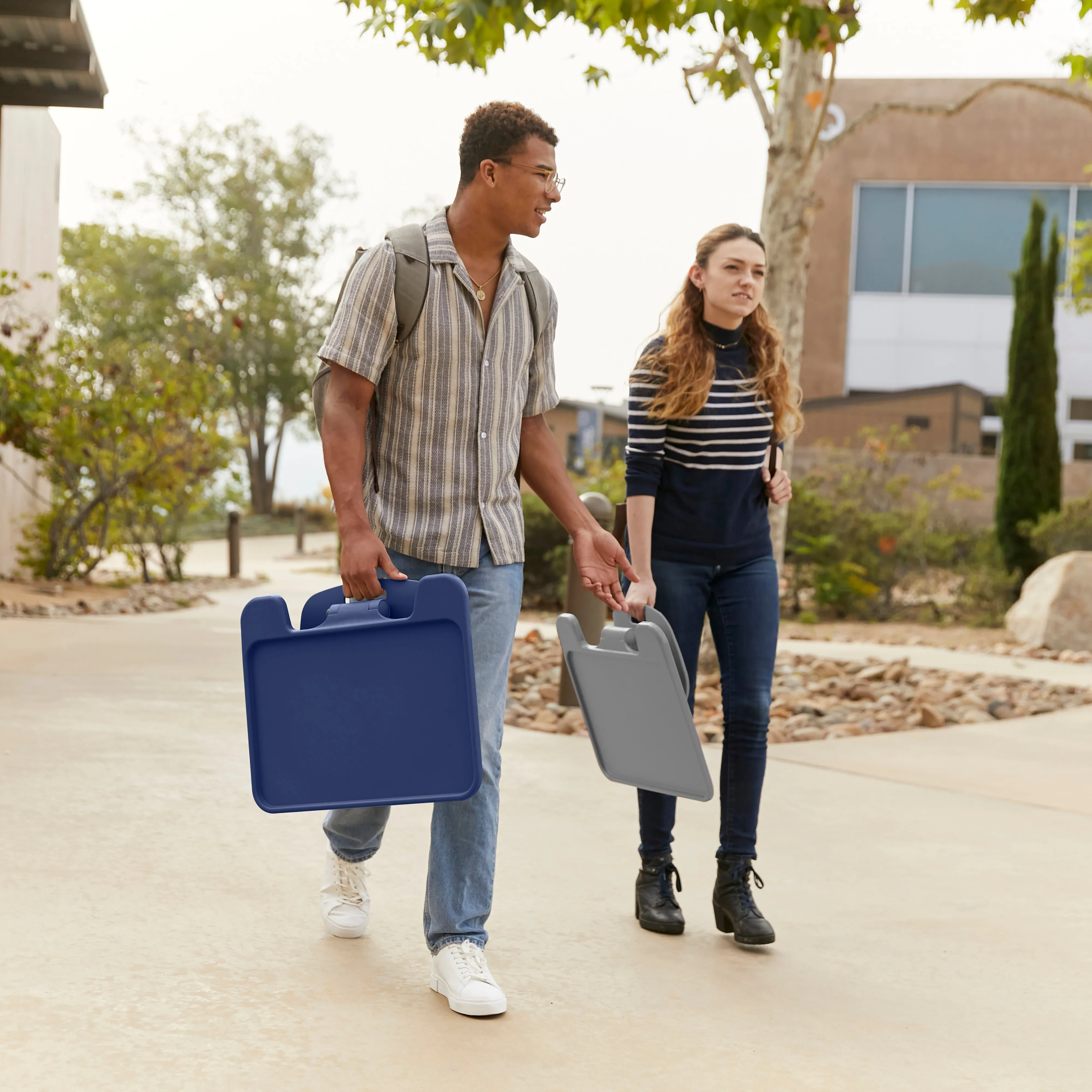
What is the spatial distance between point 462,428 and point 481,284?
0.32m

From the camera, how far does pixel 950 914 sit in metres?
3.60

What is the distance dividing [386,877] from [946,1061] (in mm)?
1649

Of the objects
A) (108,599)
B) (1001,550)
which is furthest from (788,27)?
(1001,550)

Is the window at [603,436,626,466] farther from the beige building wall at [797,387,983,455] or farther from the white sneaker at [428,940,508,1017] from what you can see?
the white sneaker at [428,940,508,1017]

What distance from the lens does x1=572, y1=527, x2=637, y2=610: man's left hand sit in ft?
9.84

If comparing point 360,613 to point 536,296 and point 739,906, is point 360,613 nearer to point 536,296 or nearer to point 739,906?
point 536,296

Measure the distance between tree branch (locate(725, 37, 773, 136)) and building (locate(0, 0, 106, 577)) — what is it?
14.6 ft

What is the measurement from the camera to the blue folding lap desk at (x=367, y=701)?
252cm

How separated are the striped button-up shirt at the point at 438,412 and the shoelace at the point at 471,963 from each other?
807mm

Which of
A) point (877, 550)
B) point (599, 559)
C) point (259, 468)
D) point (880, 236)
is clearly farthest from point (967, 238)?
point (599, 559)

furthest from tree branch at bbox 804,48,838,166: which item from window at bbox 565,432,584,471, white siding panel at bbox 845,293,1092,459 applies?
white siding panel at bbox 845,293,1092,459

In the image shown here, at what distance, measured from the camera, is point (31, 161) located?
15.3 metres

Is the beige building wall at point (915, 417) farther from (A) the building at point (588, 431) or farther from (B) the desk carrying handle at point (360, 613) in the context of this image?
(B) the desk carrying handle at point (360, 613)

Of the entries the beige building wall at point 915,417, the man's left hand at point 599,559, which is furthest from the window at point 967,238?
the man's left hand at point 599,559
